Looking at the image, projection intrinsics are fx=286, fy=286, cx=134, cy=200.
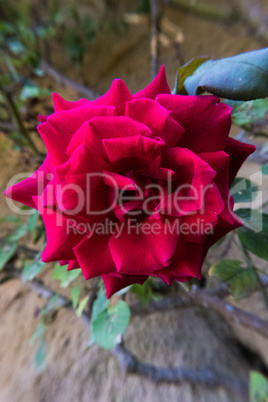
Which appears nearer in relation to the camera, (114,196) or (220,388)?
(114,196)

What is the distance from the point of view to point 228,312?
70 cm

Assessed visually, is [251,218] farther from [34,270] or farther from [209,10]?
[209,10]

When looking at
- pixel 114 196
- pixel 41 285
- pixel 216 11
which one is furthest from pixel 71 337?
pixel 216 11

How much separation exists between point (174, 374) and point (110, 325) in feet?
1.42

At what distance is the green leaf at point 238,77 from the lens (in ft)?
0.82

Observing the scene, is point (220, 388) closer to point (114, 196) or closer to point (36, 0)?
point (114, 196)

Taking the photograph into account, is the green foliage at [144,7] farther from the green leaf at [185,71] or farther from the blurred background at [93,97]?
the green leaf at [185,71]

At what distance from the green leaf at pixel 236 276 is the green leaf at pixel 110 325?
7.0 inches

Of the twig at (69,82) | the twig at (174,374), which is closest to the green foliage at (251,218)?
the twig at (174,374)

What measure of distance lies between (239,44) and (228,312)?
141 cm

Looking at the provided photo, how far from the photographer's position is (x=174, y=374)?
0.80 metres

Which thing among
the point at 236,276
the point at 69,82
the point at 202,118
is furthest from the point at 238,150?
the point at 69,82

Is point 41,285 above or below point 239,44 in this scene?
below

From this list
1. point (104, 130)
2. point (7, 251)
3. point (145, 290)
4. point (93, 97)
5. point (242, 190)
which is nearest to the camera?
point (104, 130)
